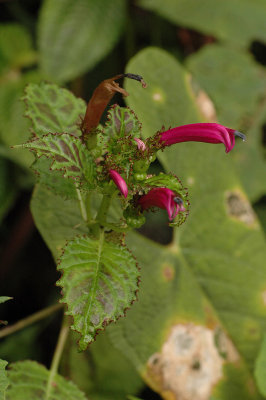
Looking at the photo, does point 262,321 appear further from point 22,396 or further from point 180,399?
point 22,396

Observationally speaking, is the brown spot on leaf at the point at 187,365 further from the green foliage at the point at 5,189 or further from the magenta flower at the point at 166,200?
the green foliage at the point at 5,189

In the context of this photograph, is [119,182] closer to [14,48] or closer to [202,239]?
[202,239]

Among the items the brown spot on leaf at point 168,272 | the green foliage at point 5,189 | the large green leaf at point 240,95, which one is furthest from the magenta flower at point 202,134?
the large green leaf at point 240,95

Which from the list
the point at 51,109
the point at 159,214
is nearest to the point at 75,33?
the point at 159,214

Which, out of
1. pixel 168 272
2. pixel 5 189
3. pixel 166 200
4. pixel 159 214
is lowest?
pixel 5 189

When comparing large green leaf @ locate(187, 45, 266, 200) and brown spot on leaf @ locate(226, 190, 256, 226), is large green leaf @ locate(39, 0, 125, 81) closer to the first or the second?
large green leaf @ locate(187, 45, 266, 200)

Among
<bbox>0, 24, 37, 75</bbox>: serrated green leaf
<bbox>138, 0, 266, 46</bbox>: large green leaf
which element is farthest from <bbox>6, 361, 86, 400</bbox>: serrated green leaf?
<bbox>138, 0, 266, 46</bbox>: large green leaf
